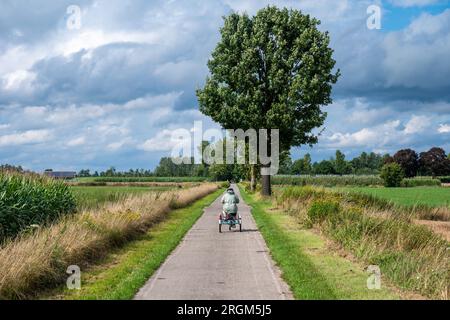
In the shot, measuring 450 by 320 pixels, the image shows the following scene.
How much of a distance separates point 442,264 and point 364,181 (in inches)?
4450

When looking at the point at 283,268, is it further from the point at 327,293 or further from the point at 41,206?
the point at 41,206

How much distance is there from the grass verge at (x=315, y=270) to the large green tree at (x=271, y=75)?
70.4 ft

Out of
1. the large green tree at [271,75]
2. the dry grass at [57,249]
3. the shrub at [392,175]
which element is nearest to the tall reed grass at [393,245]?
the dry grass at [57,249]

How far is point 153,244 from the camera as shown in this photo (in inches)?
707

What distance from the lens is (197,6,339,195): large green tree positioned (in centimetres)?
4122

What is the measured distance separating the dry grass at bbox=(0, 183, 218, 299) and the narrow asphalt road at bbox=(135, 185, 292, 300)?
1.97 metres

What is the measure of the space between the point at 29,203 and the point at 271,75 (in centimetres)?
2639

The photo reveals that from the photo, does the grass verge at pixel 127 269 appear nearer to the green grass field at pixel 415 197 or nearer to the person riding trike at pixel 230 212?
the person riding trike at pixel 230 212

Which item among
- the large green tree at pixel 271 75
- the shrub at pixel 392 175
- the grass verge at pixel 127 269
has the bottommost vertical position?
the grass verge at pixel 127 269

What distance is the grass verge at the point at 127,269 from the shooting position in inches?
410

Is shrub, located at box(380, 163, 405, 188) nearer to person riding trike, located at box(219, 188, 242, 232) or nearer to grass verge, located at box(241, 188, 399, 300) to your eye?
person riding trike, located at box(219, 188, 242, 232)

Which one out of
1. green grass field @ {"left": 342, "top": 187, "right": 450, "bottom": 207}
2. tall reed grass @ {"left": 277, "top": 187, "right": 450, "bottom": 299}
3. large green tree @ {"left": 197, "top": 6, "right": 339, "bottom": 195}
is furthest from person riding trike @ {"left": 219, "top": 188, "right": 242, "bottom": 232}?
large green tree @ {"left": 197, "top": 6, "right": 339, "bottom": 195}

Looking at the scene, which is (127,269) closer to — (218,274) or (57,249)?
(57,249)
